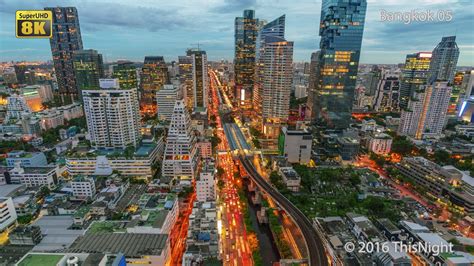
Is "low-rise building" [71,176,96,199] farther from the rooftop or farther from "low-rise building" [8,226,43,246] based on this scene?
the rooftop

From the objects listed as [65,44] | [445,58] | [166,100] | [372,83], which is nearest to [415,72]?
[445,58]

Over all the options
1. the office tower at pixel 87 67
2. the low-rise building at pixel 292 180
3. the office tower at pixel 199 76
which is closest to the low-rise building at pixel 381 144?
the low-rise building at pixel 292 180

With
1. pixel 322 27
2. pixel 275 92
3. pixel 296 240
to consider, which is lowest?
pixel 296 240

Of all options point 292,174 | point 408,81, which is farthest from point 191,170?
point 408,81

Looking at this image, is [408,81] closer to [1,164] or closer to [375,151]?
[375,151]

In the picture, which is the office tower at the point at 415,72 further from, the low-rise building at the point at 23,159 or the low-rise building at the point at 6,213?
the low-rise building at the point at 23,159

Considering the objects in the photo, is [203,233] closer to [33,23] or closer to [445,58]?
[33,23]

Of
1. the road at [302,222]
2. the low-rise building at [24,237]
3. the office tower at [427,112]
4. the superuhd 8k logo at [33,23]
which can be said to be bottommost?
the road at [302,222]
